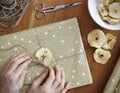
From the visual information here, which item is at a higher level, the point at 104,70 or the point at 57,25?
the point at 57,25

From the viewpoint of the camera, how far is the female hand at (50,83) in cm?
91

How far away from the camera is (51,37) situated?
92 centimetres

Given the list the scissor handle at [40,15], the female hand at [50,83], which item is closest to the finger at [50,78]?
the female hand at [50,83]

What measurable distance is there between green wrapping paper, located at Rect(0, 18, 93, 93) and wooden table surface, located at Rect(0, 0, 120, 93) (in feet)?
0.04

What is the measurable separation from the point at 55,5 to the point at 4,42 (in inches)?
6.6

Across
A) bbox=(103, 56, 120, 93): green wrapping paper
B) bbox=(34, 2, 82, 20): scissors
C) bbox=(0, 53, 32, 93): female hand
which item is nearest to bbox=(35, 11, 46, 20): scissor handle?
A: bbox=(34, 2, 82, 20): scissors

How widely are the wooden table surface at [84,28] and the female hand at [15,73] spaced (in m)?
0.08

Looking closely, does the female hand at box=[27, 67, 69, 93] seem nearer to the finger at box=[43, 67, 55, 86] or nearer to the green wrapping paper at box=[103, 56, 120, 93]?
the finger at box=[43, 67, 55, 86]

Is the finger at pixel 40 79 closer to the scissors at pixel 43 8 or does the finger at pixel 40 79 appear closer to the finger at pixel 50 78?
the finger at pixel 50 78

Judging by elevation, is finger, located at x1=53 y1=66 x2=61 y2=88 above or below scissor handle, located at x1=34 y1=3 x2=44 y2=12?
below

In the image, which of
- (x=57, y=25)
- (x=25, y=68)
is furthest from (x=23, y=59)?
(x=57, y=25)

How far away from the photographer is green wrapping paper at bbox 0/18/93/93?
916 mm

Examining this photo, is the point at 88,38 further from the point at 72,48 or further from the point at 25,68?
the point at 25,68

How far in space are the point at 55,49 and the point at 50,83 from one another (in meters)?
0.09
